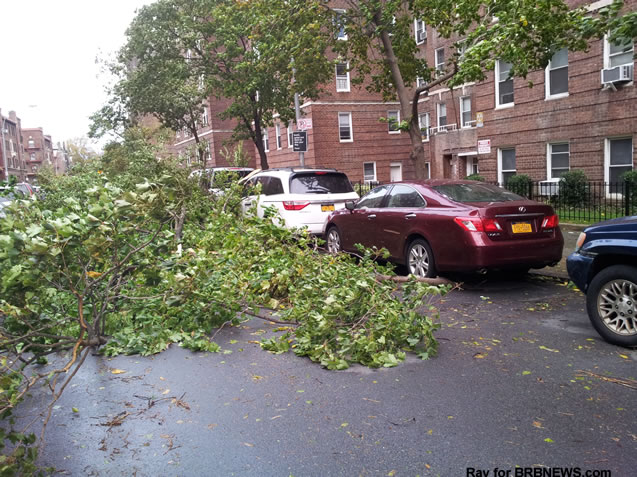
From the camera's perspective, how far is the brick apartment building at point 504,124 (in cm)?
1984

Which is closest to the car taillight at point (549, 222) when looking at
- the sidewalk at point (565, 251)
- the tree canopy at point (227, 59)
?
the sidewalk at point (565, 251)

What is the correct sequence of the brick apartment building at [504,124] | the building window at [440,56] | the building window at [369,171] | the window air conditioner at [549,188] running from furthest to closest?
the building window at [369,171] < the building window at [440,56] < the window air conditioner at [549,188] < the brick apartment building at [504,124]

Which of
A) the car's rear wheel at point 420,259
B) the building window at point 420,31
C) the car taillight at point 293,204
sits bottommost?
the car's rear wheel at point 420,259

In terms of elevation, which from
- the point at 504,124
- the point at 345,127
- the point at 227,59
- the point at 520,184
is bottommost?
the point at 520,184

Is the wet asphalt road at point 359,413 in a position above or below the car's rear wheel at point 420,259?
below

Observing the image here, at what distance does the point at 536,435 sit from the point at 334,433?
1.35 metres

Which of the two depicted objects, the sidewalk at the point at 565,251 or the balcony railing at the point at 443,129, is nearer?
the sidewalk at the point at 565,251

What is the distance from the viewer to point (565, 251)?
38.4 ft

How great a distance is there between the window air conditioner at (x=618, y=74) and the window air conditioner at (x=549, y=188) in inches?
150

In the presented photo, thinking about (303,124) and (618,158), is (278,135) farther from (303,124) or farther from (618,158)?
(618,158)

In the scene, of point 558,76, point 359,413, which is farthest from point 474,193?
point 558,76

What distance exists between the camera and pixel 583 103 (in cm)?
2086

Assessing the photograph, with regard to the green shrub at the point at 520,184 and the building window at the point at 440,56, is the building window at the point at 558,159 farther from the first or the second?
the building window at the point at 440,56

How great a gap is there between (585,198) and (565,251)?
8097 millimetres
